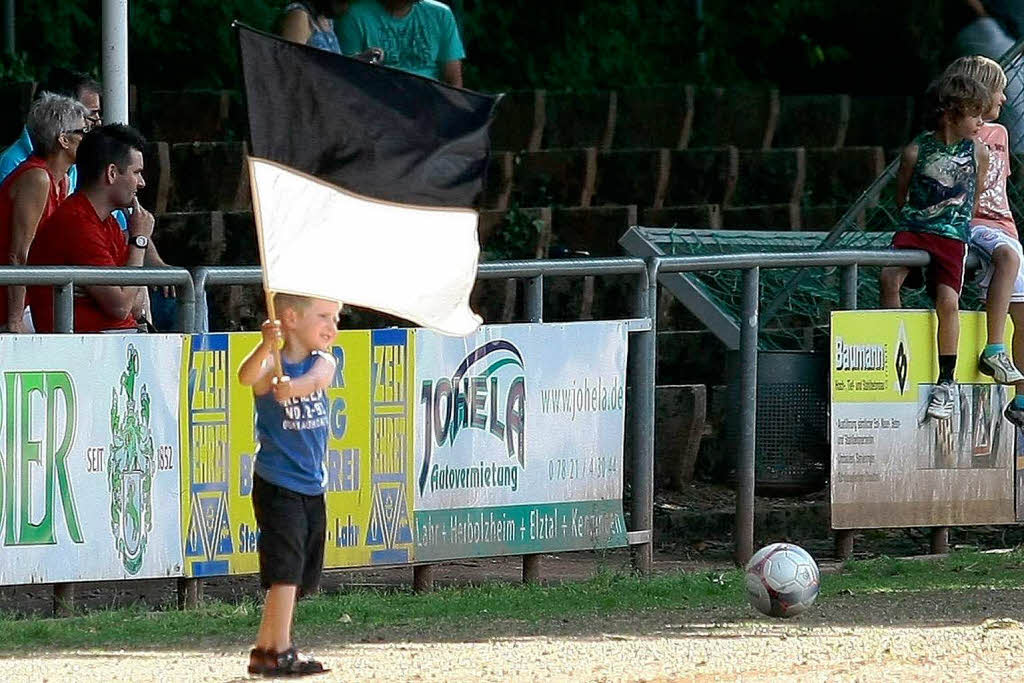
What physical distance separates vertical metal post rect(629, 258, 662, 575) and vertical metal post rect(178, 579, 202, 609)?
2.22m

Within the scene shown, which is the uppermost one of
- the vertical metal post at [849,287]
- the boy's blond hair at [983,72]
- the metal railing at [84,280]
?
the boy's blond hair at [983,72]

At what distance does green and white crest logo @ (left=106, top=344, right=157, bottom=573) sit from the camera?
26.7 feet

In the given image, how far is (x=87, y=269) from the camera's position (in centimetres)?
809

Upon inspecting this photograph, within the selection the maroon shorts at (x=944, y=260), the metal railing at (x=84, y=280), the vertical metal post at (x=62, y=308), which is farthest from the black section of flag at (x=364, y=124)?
the maroon shorts at (x=944, y=260)

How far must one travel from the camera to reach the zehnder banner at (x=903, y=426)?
1000cm

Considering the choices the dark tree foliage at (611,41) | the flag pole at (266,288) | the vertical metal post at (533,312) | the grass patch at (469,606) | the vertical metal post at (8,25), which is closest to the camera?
the flag pole at (266,288)

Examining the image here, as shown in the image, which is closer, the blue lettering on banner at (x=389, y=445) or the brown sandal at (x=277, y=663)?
the brown sandal at (x=277, y=663)

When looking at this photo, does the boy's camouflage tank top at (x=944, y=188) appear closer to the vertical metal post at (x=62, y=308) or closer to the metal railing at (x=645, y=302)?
the metal railing at (x=645, y=302)

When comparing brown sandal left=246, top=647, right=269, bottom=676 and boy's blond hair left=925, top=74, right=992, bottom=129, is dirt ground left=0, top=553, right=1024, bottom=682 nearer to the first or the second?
brown sandal left=246, top=647, right=269, bottom=676

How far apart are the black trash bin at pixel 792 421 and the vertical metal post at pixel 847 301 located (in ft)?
0.88

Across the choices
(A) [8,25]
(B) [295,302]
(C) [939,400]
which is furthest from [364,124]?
(A) [8,25]

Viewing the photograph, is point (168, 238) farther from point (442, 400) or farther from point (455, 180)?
point (455, 180)

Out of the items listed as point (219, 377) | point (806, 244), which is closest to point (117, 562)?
point (219, 377)

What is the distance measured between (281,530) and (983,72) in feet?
16.3
